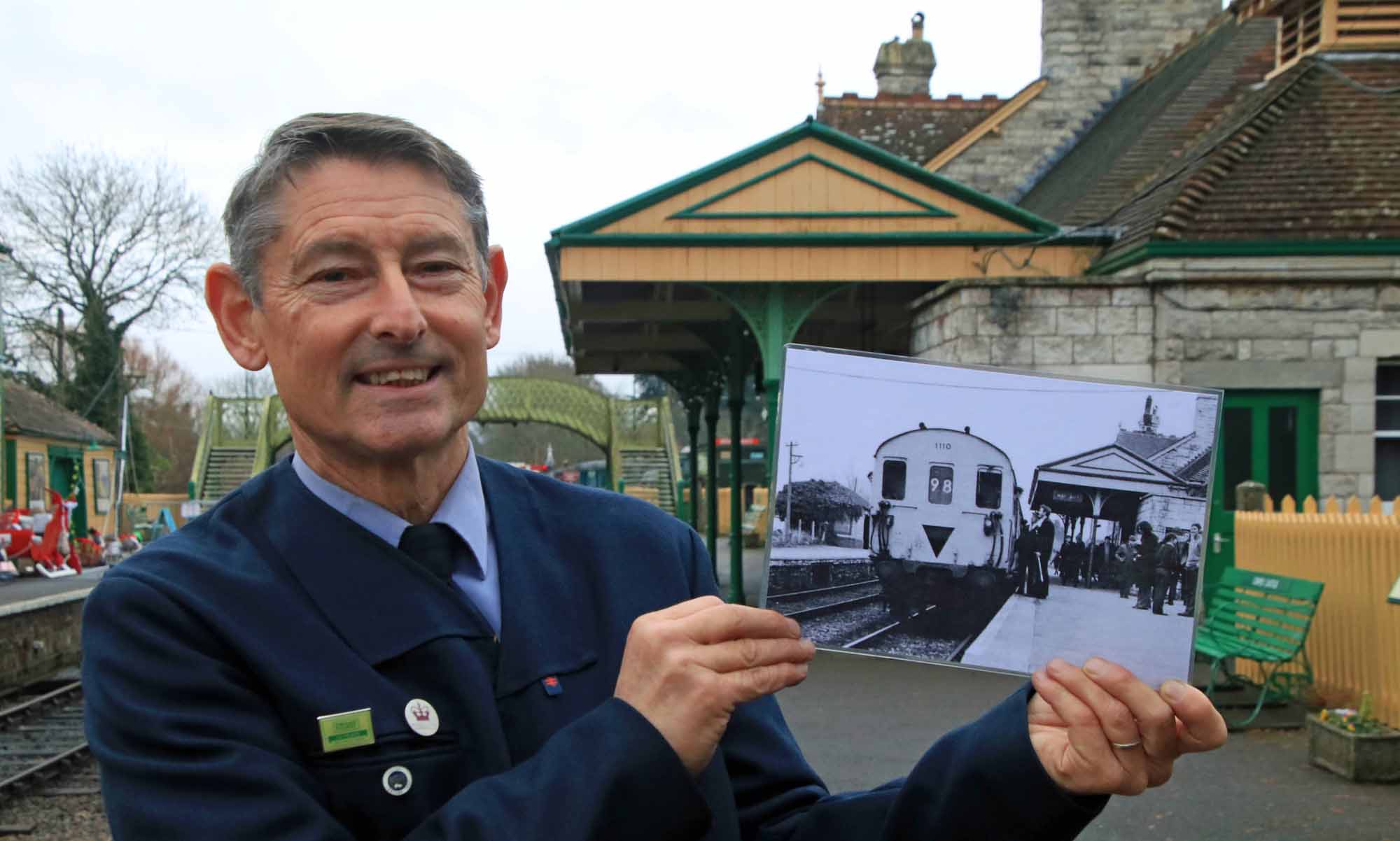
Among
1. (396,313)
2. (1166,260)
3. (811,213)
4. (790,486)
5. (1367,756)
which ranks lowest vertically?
(1367,756)

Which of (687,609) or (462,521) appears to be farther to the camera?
(462,521)

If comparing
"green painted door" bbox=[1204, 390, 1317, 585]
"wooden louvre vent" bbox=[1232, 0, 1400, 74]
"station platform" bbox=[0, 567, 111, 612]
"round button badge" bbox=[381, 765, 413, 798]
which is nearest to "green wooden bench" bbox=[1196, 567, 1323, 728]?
"green painted door" bbox=[1204, 390, 1317, 585]

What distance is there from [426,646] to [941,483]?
2.55 feet

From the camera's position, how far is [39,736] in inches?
418

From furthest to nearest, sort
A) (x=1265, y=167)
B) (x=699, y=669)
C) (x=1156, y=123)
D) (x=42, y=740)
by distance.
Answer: (x=1156, y=123) → (x=1265, y=167) → (x=42, y=740) → (x=699, y=669)

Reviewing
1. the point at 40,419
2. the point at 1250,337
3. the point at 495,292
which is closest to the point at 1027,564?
the point at 495,292

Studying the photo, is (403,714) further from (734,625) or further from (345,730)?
(734,625)

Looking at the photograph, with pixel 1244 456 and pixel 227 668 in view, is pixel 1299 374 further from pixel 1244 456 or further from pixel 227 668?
pixel 227 668

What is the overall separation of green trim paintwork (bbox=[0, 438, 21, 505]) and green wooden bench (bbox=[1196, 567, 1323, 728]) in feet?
104

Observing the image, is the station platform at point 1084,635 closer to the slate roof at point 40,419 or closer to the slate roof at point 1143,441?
the slate roof at point 1143,441

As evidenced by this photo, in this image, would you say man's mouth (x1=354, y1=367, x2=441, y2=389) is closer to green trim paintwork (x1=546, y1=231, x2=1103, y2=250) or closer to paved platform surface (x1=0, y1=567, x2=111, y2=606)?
green trim paintwork (x1=546, y1=231, x2=1103, y2=250)

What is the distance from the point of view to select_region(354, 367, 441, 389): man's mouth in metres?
1.86

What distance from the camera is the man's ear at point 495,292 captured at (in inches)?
85.0

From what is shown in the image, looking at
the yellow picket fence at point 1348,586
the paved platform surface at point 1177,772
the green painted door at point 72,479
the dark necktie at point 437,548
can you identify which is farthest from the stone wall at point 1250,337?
the green painted door at point 72,479
